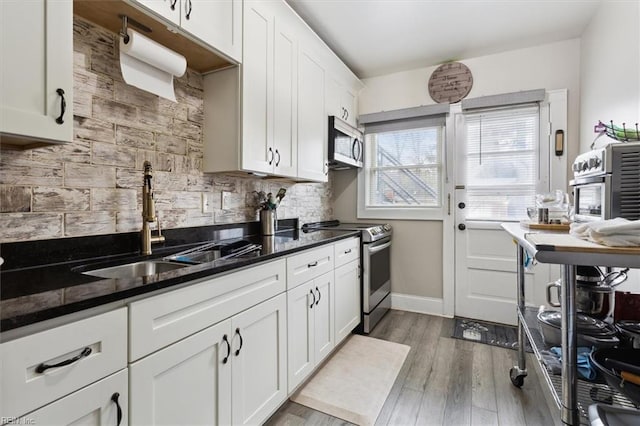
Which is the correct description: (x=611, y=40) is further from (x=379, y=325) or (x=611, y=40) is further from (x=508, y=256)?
(x=379, y=325)

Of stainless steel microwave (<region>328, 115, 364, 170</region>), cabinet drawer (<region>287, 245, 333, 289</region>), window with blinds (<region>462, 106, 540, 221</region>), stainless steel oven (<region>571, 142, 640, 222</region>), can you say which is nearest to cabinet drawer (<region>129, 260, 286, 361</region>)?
cabinet drawer (<region>287, 245, 333, 289</region>)

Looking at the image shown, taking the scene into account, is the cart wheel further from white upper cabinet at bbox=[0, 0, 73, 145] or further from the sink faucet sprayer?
white upper cabinet at bbox=[0, 0, 73, 145]

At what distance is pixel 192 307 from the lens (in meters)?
1.12

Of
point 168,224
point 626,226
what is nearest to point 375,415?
point 626,226

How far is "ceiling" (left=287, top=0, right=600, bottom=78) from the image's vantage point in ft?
7.41

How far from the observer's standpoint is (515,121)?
2875 millimetres

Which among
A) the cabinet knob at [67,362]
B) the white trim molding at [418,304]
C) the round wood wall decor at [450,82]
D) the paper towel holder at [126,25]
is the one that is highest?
the round wood wall decor at [450,82]

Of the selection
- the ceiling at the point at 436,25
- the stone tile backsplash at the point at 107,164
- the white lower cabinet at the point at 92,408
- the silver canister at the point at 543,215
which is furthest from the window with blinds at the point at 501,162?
the white lower cabinet at the point at 92,408

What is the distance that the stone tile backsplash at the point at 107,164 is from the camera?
3.81 feet

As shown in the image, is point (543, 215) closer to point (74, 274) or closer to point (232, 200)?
point (232, 200)

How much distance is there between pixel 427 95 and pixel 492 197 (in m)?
1.26

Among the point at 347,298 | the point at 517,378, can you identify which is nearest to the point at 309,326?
the point at 347,298

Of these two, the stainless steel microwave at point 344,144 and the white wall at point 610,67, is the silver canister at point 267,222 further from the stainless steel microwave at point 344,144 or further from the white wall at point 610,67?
the white wall at point 610,67

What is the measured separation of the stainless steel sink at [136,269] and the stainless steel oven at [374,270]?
1.49 metres
